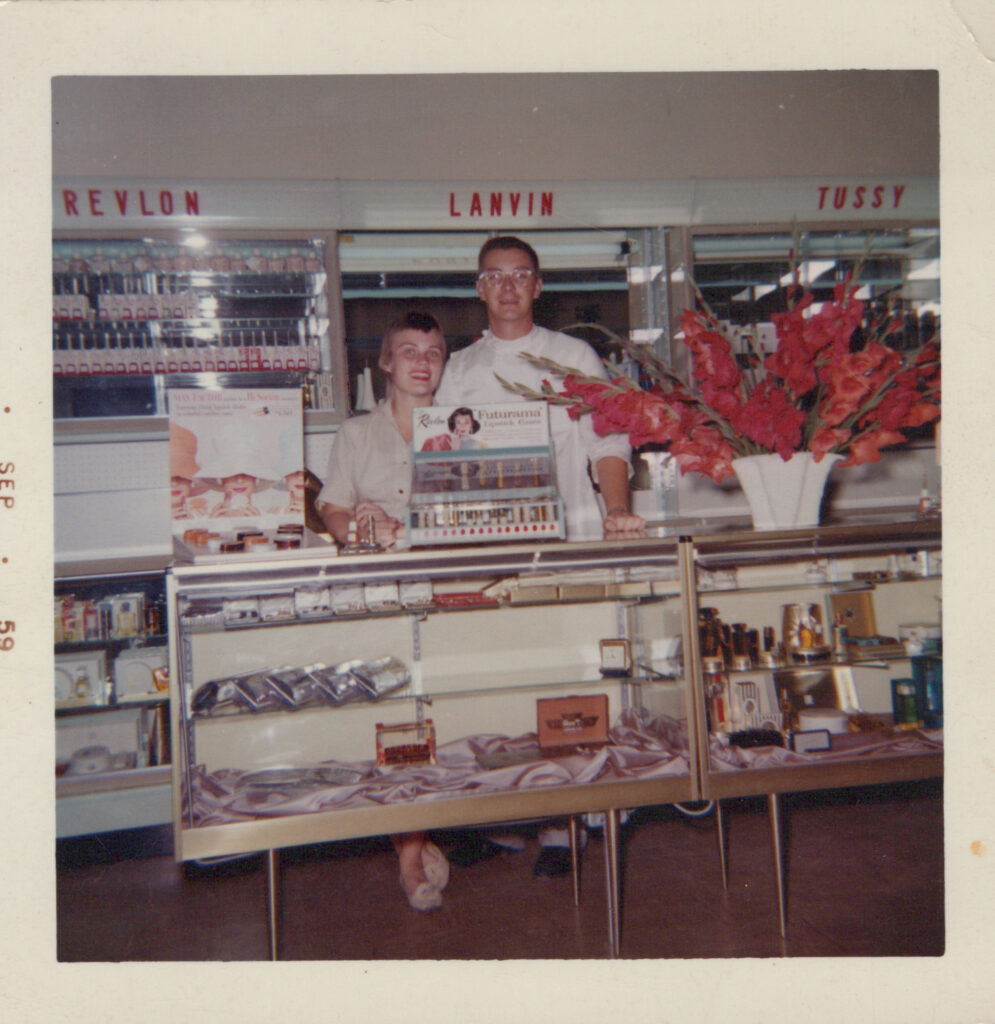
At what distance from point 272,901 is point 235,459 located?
110 cm

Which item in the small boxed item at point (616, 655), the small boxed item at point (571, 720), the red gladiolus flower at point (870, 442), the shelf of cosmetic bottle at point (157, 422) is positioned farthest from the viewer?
the shelf of cosmetic bottle at point (157, 422)

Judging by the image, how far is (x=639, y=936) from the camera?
226 cm

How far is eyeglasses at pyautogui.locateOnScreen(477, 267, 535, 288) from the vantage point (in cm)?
285

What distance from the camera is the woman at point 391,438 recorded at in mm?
2646

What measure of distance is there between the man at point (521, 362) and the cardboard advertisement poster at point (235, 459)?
0.78 meters

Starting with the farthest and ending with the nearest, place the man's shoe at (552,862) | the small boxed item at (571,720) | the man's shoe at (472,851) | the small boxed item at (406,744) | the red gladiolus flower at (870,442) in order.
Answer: the man's shoe at (472,851)
the man's shoe at (552,862)
the small boxed item at (571,720)
the small boxed item at (406,744)
the red gladiolus flower at (870,442)

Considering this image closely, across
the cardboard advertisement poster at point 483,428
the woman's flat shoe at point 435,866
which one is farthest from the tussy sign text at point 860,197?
the woman's flat shoe at point 435,866

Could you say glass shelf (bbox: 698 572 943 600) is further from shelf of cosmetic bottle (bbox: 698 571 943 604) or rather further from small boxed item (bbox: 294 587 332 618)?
small boxed item (bbox: 294 587 332 618)

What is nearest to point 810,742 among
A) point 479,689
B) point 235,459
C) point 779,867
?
point 779,867

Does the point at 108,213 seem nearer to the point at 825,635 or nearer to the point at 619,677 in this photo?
the point at 619,677

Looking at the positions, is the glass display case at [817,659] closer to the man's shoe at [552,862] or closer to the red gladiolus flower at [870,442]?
the red gladiolus flower at [870,442]

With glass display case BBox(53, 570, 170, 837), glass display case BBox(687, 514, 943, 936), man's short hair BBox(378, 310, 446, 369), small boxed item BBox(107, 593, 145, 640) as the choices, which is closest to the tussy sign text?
glass display case BBox(687, 514, 943, 936)

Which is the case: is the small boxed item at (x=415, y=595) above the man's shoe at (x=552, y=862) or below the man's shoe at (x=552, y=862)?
above

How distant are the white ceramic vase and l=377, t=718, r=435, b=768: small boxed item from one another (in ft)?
3.56
